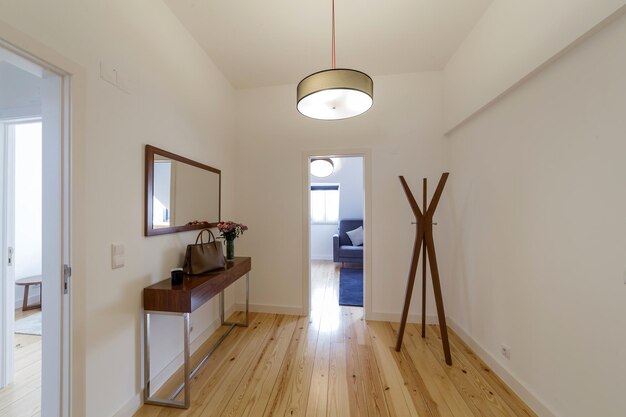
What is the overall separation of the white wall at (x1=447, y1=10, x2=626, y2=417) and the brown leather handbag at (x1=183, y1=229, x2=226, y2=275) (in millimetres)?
2396

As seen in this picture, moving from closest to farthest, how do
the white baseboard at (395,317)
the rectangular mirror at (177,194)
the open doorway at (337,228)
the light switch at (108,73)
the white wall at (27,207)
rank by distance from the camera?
the light switch at (108,73)
the rectangular mirror at (177,194)
the white baseboard at (395,317)
the white wall at (27,207)
the open doorway at (337,228)

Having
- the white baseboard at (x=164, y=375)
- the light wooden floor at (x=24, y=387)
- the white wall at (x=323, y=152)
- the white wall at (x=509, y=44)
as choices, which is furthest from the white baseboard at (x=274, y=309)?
the white wall at (x=509, y=44)

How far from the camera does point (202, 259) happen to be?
2.02m

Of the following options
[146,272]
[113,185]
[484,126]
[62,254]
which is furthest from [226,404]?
[484,126]

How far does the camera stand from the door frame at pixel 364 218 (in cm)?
289

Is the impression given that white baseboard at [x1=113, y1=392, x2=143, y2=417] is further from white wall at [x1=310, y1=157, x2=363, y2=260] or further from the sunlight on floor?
white wall at [x1=310, y1=157, x2=363, y2=260]

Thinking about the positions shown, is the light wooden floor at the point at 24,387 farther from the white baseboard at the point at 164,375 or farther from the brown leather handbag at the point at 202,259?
the brown leather handbag at the point at 202,259

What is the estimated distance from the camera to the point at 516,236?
5.70ft

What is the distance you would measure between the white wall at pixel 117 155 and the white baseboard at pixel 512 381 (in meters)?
2.65

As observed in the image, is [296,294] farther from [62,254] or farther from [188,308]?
[62,254]

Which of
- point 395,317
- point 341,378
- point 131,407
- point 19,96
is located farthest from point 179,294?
point 395,317

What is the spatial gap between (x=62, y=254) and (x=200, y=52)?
2.15m

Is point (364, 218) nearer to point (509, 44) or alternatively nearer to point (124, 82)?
point (509, 44)

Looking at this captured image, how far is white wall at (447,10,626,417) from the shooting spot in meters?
1.14
